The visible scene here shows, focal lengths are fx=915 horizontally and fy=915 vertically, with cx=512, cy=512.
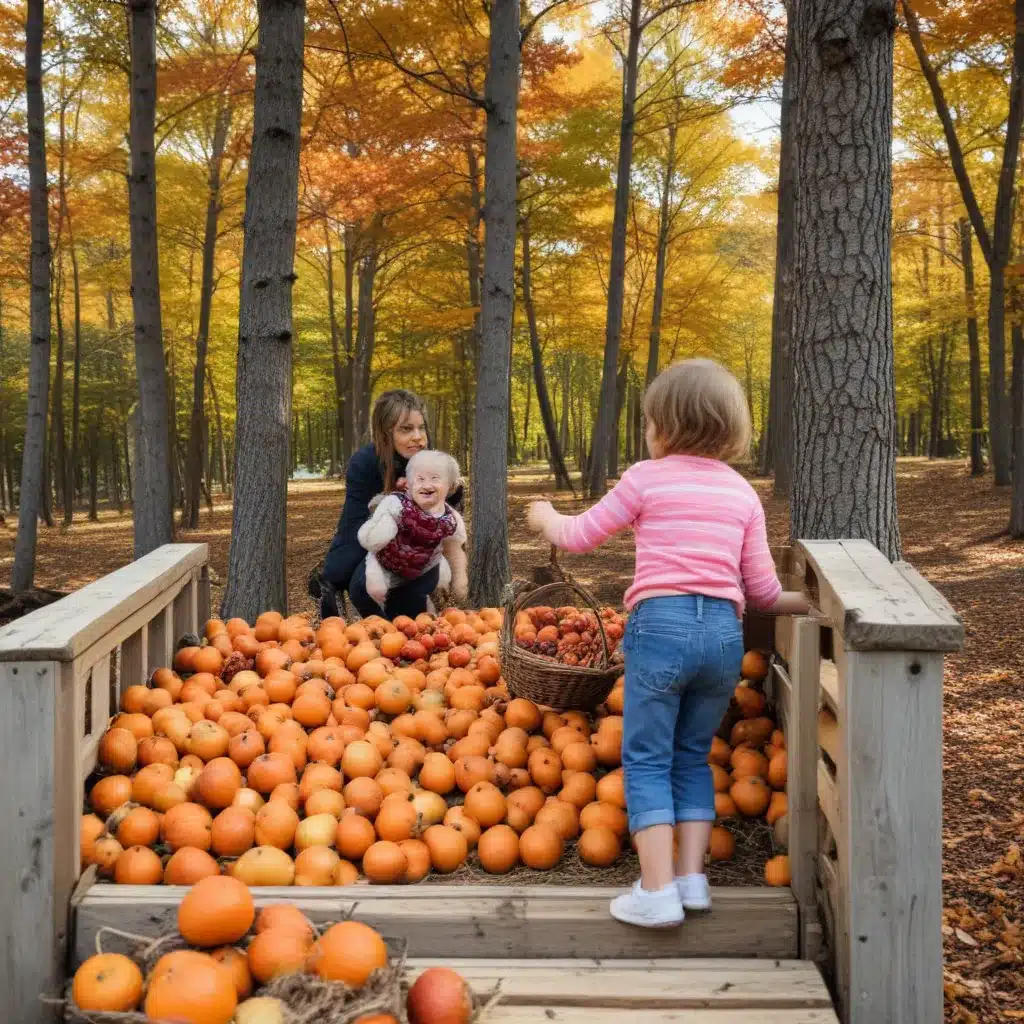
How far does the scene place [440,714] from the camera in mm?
3295

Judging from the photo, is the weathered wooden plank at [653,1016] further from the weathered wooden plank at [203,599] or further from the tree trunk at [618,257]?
the tree trunk at [618,257]

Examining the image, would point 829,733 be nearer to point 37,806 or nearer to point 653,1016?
point 653,1016

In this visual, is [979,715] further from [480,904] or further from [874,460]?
[480,904]

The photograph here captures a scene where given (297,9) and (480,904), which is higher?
(297,9)

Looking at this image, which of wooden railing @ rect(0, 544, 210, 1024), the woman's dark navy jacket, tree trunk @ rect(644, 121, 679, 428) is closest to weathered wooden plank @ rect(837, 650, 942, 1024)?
wooden railing @ rect(0, 544, 210, 1024)

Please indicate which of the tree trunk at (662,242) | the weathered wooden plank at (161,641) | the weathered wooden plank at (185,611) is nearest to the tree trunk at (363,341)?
the tree trunk at (662,242)

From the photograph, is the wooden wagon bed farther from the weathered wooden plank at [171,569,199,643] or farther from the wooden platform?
the weathered wooden plank at [171,569,199,643]

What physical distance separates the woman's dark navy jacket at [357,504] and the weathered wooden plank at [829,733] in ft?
8.74

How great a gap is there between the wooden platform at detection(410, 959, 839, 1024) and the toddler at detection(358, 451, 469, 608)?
2428 millimetres

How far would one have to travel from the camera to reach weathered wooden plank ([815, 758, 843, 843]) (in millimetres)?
2053

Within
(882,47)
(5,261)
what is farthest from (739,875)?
(5,261)

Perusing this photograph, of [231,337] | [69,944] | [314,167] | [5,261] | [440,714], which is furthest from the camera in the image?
[231,337]

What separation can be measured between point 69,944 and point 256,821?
20.9 inches

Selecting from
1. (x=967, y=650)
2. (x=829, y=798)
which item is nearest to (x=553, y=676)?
(x=829, y=798)
